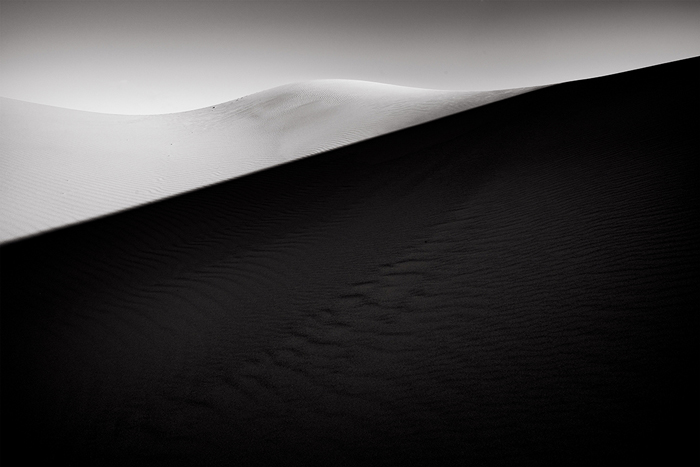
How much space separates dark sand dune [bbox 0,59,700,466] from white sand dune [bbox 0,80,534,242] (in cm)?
216

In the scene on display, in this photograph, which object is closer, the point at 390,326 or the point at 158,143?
the point at 390,326

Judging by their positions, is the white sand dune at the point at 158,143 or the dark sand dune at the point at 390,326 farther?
the white sand dune at the point at 158,143

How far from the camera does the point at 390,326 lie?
3598 millimetres

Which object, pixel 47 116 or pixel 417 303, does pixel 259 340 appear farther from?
pixel 47 116

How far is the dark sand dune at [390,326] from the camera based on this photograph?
249cm

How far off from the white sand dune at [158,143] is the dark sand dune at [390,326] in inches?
85.1

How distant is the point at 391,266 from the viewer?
459 cm

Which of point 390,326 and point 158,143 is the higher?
point 158,143

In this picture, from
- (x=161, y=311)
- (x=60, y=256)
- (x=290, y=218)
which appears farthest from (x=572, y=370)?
(x=60, y=256)

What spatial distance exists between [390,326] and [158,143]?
1545 centimetres

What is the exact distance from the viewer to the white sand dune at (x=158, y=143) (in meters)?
8.25

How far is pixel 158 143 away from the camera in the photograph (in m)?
A: 16.5

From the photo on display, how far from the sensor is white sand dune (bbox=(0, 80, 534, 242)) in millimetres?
8250

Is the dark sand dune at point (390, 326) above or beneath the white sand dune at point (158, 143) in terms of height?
beneath
